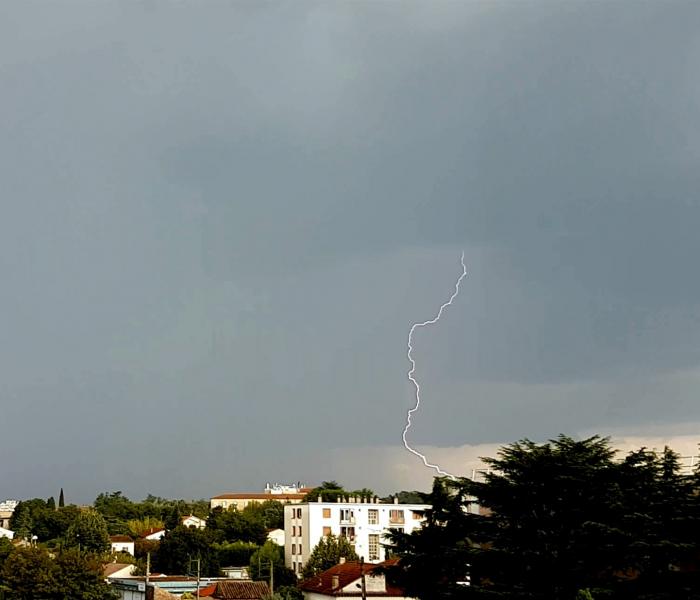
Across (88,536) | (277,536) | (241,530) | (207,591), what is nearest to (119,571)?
(207,591)

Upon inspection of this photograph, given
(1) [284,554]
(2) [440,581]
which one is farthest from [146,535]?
(2) [440,581]

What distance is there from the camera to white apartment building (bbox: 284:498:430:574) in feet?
315

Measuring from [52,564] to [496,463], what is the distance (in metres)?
42.9

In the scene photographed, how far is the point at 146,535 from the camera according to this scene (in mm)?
135625

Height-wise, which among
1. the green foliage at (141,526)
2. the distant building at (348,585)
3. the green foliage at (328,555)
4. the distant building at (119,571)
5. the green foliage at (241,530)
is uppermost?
the green foliage at (141,526)

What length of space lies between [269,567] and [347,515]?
9.78 m

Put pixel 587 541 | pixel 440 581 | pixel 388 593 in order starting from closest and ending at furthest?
pixel 587 541 → pixel 440 581 → pixel 388 593

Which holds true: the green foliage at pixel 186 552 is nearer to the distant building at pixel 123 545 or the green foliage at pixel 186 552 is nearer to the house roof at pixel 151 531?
the distant building at pixel 123 545

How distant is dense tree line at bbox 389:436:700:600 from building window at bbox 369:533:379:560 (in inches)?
2390

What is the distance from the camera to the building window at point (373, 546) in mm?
98375

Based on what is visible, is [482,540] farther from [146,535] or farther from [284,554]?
[146,535]

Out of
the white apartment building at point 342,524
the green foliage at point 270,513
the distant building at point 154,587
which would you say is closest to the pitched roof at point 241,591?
the distant building at point 154,587

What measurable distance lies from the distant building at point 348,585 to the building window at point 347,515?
100 ft

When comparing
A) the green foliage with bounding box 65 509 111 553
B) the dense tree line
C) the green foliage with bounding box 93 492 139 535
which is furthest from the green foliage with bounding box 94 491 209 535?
the dense tree line
